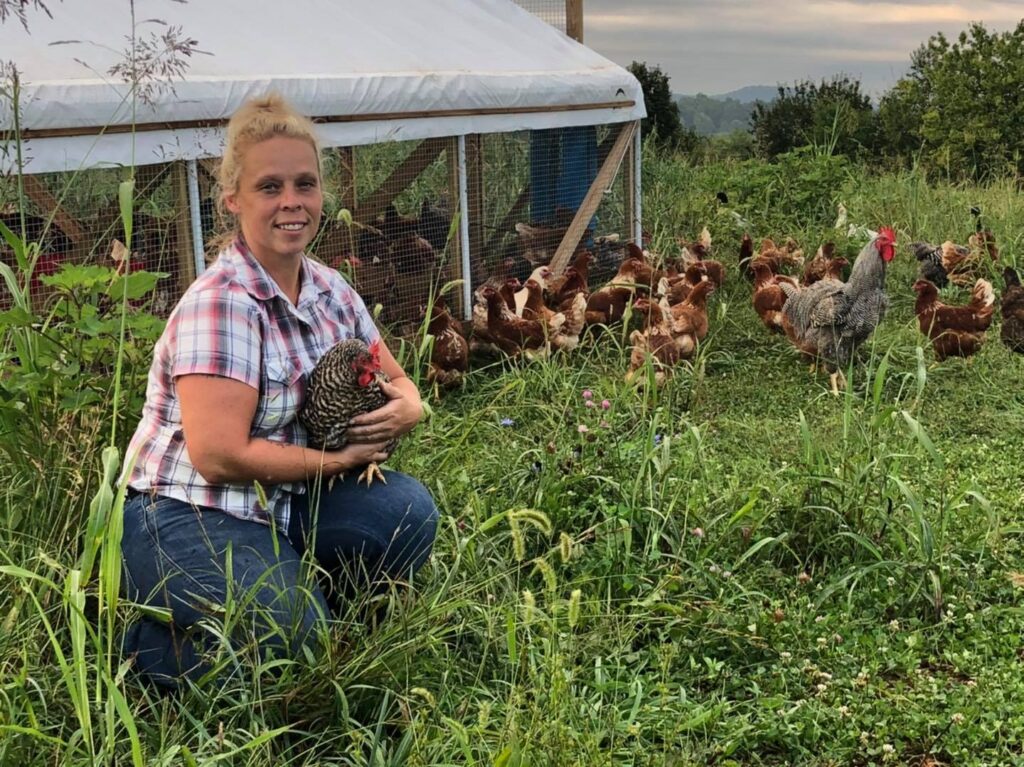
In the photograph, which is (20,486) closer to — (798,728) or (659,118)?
(798,728)

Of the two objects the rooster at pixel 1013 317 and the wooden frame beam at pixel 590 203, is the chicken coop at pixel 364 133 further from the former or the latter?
the rooster at pixel 1013 317

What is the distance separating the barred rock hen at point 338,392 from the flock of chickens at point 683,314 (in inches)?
94.8

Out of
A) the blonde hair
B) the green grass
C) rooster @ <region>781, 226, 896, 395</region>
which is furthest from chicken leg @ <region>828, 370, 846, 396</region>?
the blonde hair

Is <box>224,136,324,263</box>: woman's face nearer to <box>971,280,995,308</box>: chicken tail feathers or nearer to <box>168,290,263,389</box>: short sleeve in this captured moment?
<box>168,290,263,389</box>: short sleeve

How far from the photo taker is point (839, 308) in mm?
5691

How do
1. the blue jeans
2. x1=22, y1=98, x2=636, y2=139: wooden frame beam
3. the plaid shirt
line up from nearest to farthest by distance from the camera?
the blue jeans, the plaid shirt, x1=22, y1=98, x2=636, y2=139: wooden frame beam

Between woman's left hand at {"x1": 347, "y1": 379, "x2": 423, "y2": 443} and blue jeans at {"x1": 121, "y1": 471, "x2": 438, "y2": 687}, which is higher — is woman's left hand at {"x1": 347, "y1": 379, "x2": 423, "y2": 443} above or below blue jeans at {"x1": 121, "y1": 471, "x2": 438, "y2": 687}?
above

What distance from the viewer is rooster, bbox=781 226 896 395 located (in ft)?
18.7

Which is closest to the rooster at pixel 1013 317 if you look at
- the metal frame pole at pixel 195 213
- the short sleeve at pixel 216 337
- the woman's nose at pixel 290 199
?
the metal frame pole at pixel 195 213

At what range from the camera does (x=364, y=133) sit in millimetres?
6090

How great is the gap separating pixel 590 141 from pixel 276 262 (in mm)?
5813

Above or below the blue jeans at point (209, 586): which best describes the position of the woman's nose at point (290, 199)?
above

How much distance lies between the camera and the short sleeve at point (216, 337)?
7.97ft

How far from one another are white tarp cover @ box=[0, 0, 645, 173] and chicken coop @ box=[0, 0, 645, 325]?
13mm
